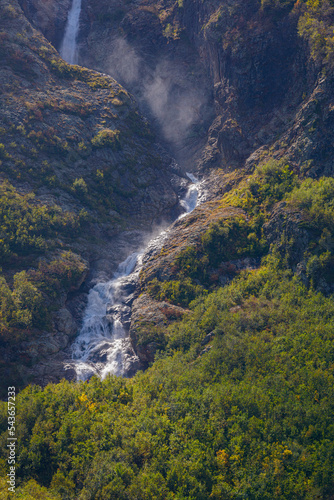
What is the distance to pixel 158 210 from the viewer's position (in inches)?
2243

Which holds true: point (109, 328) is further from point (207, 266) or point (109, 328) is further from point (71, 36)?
point (71, 36)

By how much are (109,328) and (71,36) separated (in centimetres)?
6663

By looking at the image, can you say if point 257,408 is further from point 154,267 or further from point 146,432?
point 154,267

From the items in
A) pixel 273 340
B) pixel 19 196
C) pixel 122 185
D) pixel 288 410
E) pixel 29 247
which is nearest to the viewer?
pixel 288 410

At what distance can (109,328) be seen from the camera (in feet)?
137

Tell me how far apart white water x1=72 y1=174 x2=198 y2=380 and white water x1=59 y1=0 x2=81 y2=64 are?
50.7 m

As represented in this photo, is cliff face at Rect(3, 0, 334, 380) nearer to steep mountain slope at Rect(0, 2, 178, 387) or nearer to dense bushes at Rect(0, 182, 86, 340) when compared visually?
steep mountain slope at Rect(0, 2, 178, 387)

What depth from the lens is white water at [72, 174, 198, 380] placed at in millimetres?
37531

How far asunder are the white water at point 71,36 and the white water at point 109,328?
5073cm

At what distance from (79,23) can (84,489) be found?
86.5 m

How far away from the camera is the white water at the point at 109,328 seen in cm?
3753

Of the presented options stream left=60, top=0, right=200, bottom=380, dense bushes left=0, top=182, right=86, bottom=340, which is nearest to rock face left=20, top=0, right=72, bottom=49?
dense bushes left=0, top=182, right=86, bottom=340

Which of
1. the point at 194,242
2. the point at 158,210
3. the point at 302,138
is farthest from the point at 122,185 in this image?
the point at 302,138

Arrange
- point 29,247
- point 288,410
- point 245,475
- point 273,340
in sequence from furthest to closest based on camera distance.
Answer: point 29,247 → point 273,340 → point 288,410 → point 245,475
